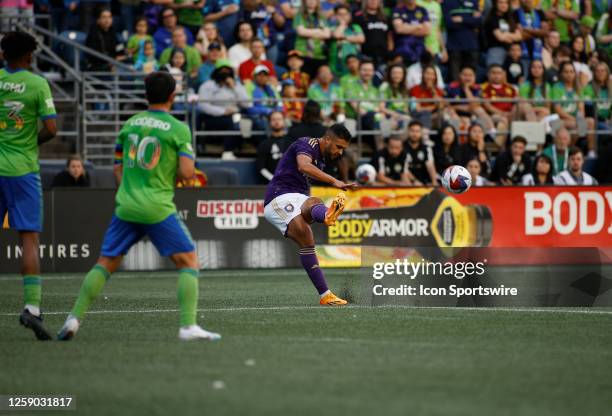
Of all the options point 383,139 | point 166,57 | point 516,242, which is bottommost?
point 516,242

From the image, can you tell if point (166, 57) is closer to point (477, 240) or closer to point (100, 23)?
point (100, 23)

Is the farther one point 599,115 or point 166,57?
point 599,115

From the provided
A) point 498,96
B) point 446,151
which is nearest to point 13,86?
point 446,151

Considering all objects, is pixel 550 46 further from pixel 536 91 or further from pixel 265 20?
pixel 265 20

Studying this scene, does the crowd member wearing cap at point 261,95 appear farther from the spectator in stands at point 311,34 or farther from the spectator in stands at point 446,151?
the spectator in stands at point 446,151

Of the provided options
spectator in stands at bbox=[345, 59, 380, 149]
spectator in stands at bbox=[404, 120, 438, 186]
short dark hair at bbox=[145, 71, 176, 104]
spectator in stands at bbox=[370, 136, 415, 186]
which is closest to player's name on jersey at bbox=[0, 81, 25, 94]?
short dark hair at bbox=[145, 71, 176, 104]

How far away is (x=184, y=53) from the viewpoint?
22.7 metres

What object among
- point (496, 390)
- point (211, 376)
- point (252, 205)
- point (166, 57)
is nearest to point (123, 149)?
point (211, 376)

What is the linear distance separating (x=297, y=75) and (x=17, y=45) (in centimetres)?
1333

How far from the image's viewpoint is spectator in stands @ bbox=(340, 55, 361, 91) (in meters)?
23.4

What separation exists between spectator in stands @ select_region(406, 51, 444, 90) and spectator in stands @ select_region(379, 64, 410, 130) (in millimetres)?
464

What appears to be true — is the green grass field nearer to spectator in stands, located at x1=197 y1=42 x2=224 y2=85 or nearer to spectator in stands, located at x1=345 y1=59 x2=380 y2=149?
spectator in stands, located at x1=197 y1=42 x2=224 y2=85

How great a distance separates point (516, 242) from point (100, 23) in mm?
8654

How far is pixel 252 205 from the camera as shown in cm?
1984
